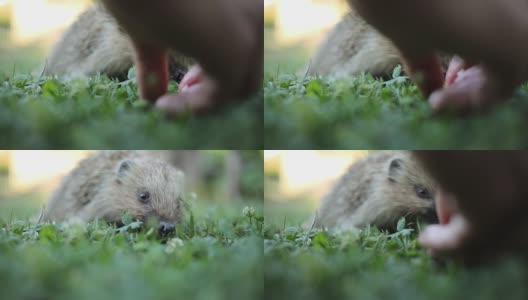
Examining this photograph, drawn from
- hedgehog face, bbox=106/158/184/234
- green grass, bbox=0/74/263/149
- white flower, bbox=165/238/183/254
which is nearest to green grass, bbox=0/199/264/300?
white flower, bbox=165/238/183/254

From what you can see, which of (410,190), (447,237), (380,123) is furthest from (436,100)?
(410,190)

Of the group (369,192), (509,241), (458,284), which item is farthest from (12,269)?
(369,192)

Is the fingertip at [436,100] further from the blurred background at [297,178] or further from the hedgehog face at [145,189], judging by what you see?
the hedgehog face at [145,189]

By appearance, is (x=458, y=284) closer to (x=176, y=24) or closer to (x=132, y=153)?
(x=176, y=24)

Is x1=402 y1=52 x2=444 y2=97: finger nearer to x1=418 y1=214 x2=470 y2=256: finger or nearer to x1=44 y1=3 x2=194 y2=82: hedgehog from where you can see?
x1=418 y1=214 x2=470 y2=256: finger

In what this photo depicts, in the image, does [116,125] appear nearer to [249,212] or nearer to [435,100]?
[249,212]

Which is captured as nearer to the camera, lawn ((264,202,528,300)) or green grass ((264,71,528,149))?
lawn ((264,202,528,300))

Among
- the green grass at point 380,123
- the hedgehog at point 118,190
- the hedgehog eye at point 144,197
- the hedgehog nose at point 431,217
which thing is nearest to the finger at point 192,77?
the green grass at point 380,123
